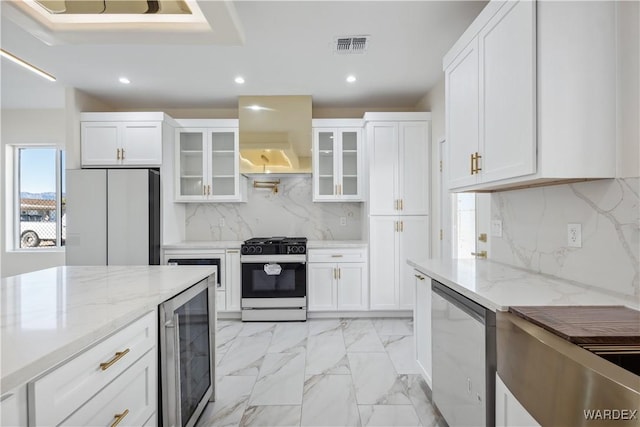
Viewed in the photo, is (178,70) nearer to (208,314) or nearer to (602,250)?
(208,314)

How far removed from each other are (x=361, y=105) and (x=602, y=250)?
3.33 metres

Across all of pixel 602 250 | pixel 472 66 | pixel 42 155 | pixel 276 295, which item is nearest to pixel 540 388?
pixel 602 250

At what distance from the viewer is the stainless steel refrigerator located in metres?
3.48

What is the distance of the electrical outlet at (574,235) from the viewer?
1.52 metres

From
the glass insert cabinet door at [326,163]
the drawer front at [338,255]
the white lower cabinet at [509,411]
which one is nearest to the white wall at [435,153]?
the drawer front at [338,255]

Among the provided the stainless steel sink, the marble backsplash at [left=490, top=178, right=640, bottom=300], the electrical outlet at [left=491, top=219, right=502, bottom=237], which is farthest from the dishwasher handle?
the electrical outlet at [left=491, top=219, right=502, bottom=237]

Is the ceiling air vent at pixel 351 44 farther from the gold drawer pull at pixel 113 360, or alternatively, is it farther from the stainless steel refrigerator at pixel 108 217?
the gold drawer pull at pixel 113 360

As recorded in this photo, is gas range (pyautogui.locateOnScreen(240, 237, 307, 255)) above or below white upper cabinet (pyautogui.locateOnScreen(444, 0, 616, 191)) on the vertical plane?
below

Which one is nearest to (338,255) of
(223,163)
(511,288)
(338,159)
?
(338,159)

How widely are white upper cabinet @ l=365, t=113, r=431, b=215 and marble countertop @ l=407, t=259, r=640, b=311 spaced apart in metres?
1.76

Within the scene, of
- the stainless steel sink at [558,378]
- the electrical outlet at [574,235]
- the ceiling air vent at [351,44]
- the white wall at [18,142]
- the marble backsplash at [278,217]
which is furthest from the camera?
the white wall at [18,142]

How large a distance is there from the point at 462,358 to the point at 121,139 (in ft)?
13.1

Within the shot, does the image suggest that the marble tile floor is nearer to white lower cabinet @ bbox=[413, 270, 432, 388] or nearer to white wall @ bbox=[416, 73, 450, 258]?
white lower cabinet @ bbox=[413, 270, 432, 388]

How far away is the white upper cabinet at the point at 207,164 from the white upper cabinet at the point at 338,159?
3.31 feet
